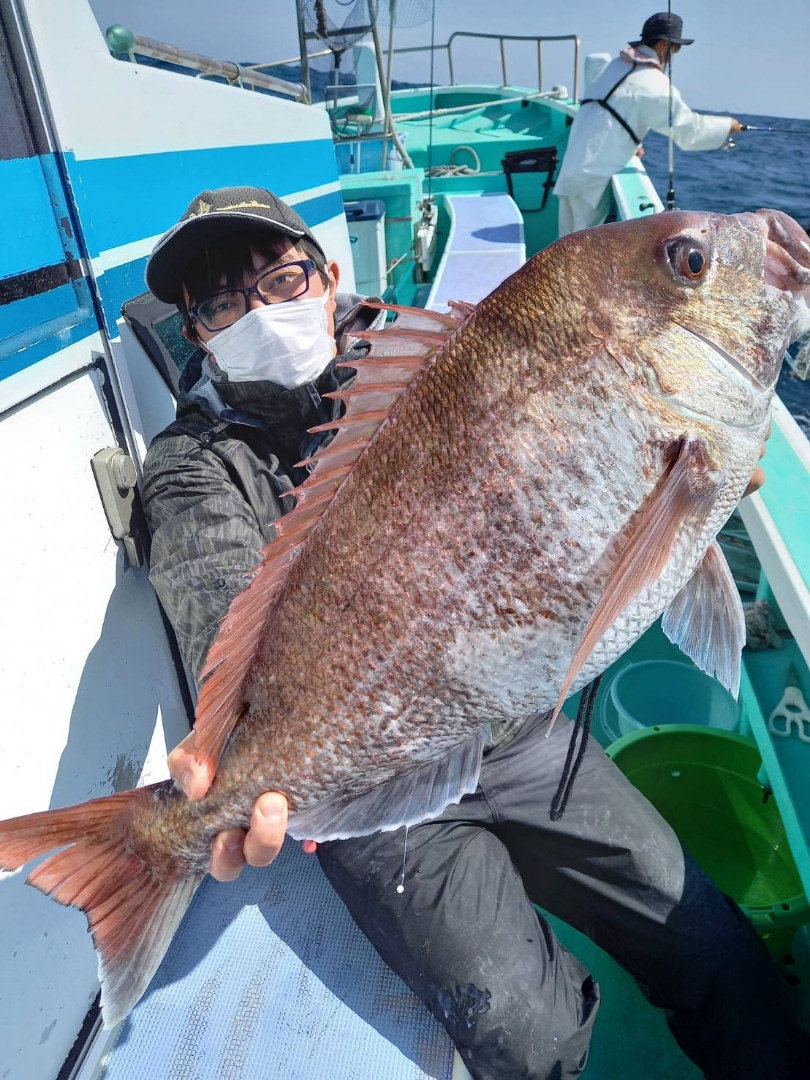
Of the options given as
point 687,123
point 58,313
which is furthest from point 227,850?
point 687,123

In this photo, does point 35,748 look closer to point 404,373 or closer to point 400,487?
point 400,487

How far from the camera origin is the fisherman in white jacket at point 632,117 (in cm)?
590

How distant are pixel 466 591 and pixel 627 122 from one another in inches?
262

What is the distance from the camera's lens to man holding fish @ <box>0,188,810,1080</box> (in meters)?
1.14

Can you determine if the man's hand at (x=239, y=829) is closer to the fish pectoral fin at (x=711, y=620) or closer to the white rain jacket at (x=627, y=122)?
the fish pectoral fin at (x=711, y=620)

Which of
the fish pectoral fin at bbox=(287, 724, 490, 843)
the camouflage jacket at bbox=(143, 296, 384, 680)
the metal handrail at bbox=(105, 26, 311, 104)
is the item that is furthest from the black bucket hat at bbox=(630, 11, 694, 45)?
the fish pectoral fin at bbox=(287, 724, 490, 843)

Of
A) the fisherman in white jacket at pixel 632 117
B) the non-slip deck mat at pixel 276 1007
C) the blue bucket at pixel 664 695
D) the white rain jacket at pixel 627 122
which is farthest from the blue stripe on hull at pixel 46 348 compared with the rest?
the white rain jacket at pixel 627 122

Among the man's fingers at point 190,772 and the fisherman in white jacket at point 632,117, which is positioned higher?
the fisherman in white jacket at point 632,117

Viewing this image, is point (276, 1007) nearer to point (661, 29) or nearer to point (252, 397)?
point (252, 397)

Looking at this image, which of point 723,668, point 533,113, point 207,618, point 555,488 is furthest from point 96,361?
point 533,113

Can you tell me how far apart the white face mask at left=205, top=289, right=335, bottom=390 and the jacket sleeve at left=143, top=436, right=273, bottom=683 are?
0.88ft

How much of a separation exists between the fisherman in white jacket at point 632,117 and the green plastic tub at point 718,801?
4.88 metres

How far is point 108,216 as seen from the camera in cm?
178

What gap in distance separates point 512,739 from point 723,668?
2.31ft
